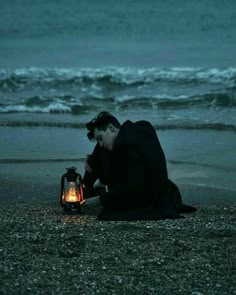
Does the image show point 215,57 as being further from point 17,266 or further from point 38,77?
point 17,266

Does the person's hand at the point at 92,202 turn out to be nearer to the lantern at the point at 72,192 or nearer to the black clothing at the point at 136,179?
the lantern at the point at 72,192

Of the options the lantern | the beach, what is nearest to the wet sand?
the beach

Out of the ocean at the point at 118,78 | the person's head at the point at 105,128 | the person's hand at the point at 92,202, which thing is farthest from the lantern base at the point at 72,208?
the ocean at the point at 118,78

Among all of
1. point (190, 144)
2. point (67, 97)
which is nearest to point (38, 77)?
point (67, 97)

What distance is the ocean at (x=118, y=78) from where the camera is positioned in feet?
38.3

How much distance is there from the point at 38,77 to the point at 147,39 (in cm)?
1173

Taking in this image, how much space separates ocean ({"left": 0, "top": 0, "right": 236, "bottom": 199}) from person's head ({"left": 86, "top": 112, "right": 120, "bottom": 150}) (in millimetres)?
2237

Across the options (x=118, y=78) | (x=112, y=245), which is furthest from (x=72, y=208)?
(x=118, y=78)

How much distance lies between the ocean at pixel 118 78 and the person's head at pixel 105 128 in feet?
7.34

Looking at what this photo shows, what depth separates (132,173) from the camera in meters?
7.10

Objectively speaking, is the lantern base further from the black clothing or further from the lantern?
the black clothing

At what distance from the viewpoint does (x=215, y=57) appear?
2522cm

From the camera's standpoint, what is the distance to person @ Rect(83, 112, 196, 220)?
7105 mm

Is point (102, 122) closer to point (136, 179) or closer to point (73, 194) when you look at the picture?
A: point (136, 179)
